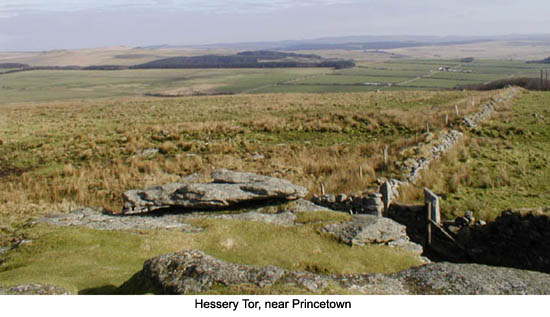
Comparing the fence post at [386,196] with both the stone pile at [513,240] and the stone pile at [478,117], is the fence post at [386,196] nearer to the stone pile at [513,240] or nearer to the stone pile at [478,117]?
the stone pile at [513,240]

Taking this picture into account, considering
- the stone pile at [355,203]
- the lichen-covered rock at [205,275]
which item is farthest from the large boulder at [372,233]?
the lichen-covered rock at [205,275]

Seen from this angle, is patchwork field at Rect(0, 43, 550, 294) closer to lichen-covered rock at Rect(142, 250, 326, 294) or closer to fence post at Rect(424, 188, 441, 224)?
lichen-covered rock at Rect(142, 250, 326, 294)

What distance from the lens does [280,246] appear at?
11.4 meters

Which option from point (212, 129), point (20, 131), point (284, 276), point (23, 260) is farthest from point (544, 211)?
point (20, 131)

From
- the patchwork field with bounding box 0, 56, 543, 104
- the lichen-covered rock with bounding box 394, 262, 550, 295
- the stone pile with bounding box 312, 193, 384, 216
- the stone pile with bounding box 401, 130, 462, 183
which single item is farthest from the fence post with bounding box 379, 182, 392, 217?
the patchwork field with bounding box 0, 56, 543, 104

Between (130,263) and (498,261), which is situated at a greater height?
(130,263)

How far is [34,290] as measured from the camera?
311 inches

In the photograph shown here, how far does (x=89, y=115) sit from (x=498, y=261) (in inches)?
1929

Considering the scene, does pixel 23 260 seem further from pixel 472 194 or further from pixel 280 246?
pixel 472 194

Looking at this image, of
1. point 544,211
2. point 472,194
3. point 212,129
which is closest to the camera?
point 544,211

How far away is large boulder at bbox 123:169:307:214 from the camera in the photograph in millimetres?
15164

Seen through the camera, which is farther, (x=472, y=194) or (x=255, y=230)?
(x=472, y=194)

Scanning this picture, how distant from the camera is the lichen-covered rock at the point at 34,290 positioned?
25.5ft

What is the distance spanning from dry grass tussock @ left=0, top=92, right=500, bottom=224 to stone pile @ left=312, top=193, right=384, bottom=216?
2.17m
